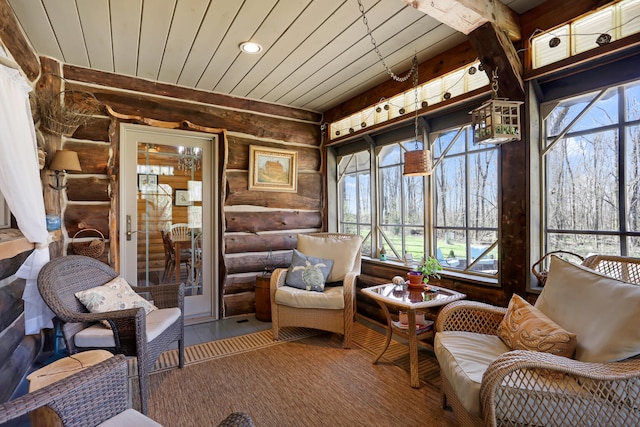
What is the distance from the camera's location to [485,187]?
8.85 ft

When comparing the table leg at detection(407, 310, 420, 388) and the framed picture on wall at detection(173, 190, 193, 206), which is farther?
the framed picture on wall at detection(173, 190, 193, 206)

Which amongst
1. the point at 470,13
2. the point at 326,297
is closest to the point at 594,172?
the point at 470,13

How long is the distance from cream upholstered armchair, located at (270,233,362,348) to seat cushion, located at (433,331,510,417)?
3.54 feet

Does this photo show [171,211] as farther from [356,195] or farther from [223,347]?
[356,195]

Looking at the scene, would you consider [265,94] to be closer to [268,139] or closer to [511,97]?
[268,139]

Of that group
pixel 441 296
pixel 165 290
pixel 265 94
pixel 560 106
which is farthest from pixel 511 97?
pixel 165 290

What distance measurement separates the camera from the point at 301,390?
2.19 metres

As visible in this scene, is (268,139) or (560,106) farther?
(268,139)

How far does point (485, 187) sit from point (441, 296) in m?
1.02

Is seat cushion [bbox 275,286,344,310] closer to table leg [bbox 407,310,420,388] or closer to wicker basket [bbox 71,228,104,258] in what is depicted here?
table leg [bbox 407,310,420,388]

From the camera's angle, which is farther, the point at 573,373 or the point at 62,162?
the point at 62,162

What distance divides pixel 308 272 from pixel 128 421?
2.06 m

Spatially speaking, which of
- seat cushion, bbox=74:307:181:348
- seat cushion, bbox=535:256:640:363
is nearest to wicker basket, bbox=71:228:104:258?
seat cushion, bbox=74:307:181:348

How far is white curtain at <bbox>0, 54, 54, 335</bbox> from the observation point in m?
1.66
